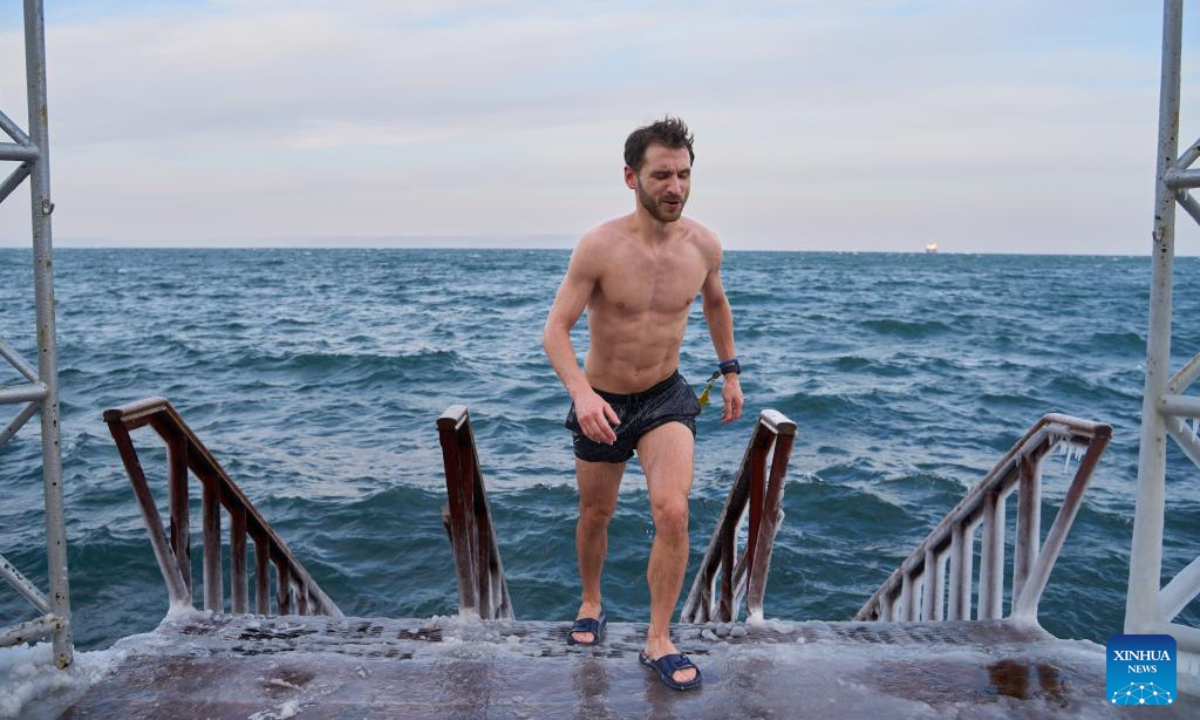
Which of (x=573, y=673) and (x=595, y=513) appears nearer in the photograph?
(x=573, y=673)

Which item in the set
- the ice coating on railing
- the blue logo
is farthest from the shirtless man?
the ice coating on railing

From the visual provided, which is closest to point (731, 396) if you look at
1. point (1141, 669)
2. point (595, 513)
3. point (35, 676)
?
point (595, 513)

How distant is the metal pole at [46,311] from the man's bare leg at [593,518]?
6.87ft

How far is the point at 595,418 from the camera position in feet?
11.0

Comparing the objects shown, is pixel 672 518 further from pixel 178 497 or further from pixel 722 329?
pixel 178 497

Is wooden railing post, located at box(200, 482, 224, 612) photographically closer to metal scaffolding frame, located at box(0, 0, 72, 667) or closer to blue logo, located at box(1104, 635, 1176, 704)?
metal scaffolding frame, located at box(0, 0, 72, 667)

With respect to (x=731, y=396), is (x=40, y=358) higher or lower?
higher

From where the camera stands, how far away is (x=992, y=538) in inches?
165

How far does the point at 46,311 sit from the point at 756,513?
121 inches

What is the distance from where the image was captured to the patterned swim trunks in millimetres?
3920

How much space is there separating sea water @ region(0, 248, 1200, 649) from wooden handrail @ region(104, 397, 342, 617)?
3122 millimetres

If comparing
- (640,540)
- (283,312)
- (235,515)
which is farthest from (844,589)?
(283,312)

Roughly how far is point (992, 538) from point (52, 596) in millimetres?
4143

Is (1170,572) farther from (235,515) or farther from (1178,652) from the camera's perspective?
(235,515)
